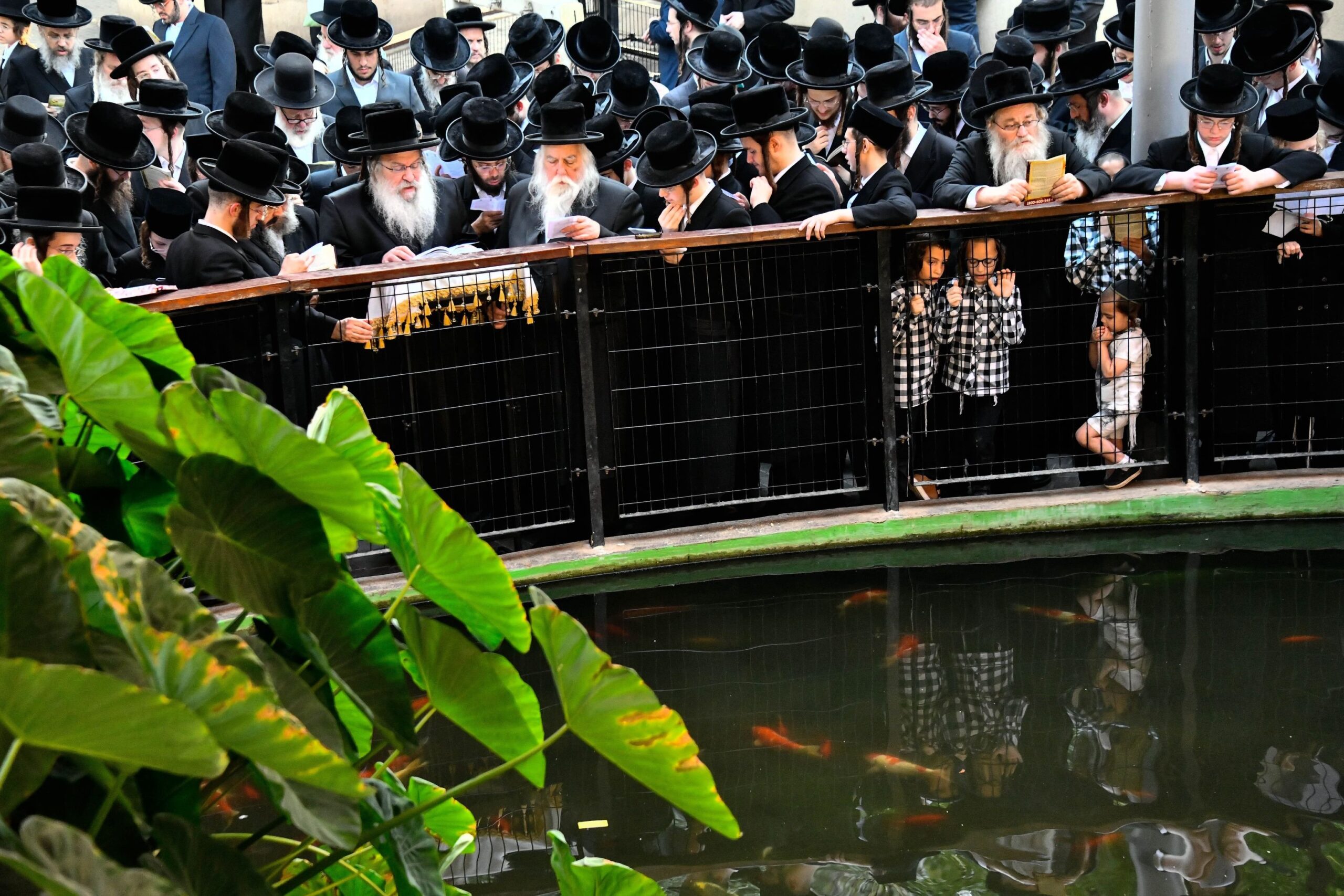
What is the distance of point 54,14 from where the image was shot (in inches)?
421

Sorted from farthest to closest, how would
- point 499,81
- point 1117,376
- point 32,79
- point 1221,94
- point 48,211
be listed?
point 32,79, point 499,81, point 1221,94, point 1117,376, point 48,211

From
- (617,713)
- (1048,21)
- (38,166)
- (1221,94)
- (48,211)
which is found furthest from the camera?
(1048,21)

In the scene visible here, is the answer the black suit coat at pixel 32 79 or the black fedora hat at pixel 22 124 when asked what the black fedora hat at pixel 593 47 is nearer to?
the black suit coat at pixel 32 79

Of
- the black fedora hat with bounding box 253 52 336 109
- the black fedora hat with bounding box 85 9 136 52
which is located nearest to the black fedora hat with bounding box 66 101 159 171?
the black fedora hat with bounding box 253 52 336 109

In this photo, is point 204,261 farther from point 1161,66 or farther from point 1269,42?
point 1269,42

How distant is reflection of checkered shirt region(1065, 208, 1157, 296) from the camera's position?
7.05m

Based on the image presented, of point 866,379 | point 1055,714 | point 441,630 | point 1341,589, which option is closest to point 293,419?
point 866,379

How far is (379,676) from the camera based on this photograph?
66.4 inches

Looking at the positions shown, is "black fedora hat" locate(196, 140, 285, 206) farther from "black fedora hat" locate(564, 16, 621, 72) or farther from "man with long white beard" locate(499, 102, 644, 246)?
"black fedora hat" locate(564, 16, 621, 72)

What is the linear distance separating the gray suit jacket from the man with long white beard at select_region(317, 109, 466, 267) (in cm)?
286

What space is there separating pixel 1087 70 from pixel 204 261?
15.8 ft

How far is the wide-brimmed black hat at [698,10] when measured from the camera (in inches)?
454

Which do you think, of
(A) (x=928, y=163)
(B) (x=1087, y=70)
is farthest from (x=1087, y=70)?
(A) (x=928, y=163)

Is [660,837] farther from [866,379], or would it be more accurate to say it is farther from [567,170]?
[567,170]
